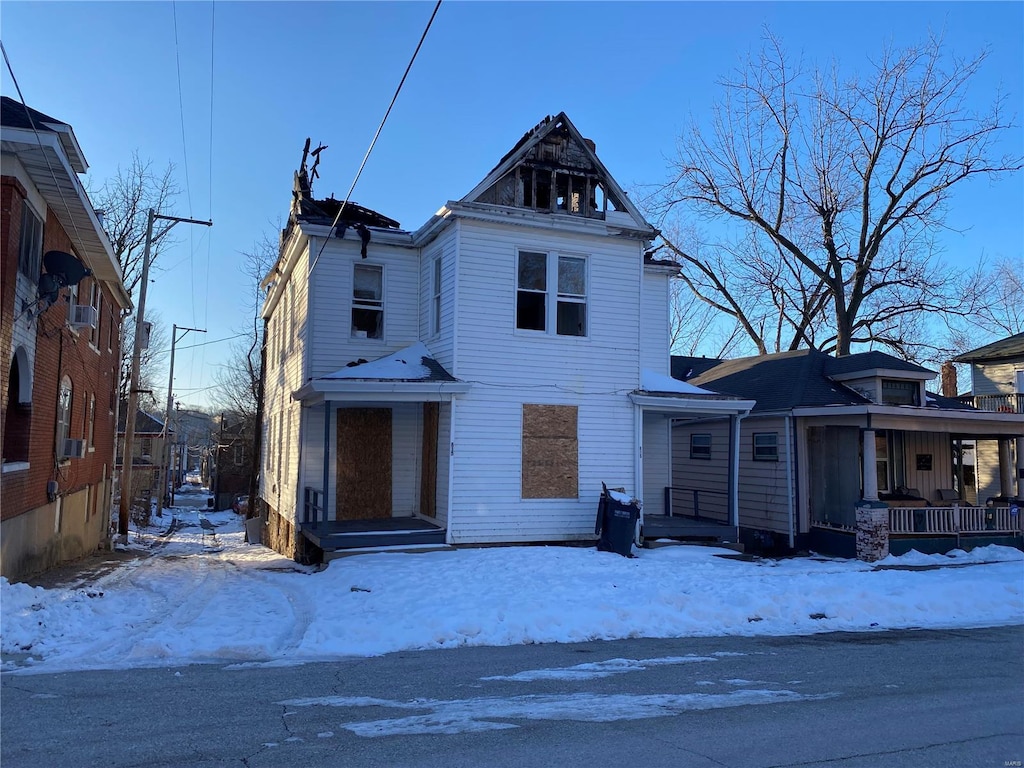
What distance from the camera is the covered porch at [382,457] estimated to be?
569 inches

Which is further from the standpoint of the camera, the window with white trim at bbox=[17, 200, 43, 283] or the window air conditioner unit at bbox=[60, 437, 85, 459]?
the window air conditioner unit at bbox=[60, 437, 85, 459]

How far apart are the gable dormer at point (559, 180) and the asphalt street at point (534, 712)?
9456 millimetres

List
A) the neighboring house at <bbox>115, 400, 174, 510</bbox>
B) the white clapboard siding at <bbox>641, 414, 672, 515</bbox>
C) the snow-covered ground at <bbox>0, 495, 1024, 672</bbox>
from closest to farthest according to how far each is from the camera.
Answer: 1. the snow-covered ground at <bbox>0, 495, 1024, 672</bbox>
2. the white clapboard siding at <bbox>641, 414, 672, 515</bbox>
3. the neighboring house at <bbox>115, 400, 174, 510</bbox>

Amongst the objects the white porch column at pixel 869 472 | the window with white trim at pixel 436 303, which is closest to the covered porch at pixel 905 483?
the white porch column at pixel 869 472

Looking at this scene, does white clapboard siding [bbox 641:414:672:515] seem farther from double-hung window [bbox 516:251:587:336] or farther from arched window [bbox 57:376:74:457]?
arched window [bbox 57:376:74:457]

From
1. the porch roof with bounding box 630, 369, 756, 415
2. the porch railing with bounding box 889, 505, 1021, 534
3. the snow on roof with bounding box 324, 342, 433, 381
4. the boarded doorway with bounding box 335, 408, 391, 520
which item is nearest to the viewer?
the snow on roof with bounding box 324, 342, 433, 381

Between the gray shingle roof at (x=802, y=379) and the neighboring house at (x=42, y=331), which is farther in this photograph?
the gray shingle roof at (x=802, y=379)

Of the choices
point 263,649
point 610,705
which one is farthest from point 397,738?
point 263,649

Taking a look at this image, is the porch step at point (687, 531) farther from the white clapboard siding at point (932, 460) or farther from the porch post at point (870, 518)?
the white clapboard siding at point (932, 460)

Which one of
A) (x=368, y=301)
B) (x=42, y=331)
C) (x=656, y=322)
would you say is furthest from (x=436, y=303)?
(x=42, y=331)

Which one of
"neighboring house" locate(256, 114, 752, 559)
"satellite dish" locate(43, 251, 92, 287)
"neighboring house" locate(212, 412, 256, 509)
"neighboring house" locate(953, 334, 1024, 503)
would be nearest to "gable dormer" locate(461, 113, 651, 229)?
"neighboring house" locate(256, 114, 752, 559)

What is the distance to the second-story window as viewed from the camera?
53.5 feet

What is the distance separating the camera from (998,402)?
23.6 metres

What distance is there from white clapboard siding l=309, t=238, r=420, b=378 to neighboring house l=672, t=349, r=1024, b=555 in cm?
837
